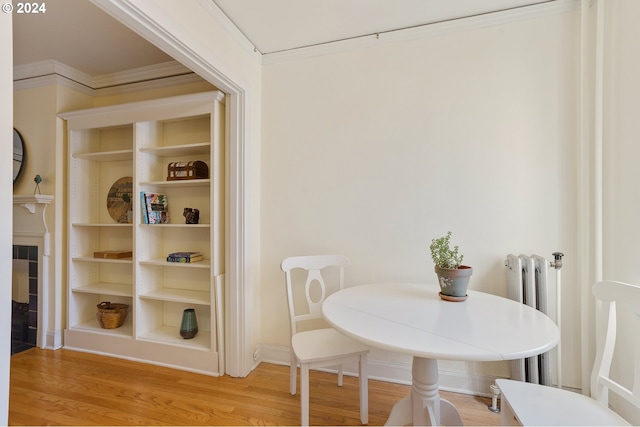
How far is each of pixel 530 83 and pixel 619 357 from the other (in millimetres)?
1613

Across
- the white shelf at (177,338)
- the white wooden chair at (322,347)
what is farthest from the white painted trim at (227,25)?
the white shelf at (177,338)

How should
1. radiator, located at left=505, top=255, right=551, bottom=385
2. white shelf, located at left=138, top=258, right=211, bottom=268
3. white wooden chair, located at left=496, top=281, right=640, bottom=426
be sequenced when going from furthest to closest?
white shelf, located at left=138, top=258, right=211, bottom=268
radiator, located at left=505, top=255, right=551, bottom=385
white wooden chair, located at left=496, top=281, right=640, bottom=426

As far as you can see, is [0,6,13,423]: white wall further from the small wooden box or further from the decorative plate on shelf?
the decorative plate on shelf

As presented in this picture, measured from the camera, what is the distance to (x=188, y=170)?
2.30m

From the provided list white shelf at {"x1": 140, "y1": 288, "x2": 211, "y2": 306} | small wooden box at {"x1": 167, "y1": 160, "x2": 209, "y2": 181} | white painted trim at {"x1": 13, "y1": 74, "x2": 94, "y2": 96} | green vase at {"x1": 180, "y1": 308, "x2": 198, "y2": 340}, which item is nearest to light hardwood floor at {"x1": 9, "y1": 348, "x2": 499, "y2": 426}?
green vase at {"x1": 180, "y1": 308, "x2": 198, "y2": 340}

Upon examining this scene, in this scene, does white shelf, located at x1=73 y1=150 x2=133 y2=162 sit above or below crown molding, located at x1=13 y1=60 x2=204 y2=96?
below

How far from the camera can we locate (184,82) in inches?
99.8

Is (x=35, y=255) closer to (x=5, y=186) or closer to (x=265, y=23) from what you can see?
(x=5, y=186)

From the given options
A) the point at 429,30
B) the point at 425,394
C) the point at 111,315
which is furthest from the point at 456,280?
the point at 111,315

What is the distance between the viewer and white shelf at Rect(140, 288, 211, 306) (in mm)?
2211

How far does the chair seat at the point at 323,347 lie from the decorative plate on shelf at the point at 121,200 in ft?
6.72

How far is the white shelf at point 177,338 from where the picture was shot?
Result: 2193 mm

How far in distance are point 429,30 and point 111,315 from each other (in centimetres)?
330

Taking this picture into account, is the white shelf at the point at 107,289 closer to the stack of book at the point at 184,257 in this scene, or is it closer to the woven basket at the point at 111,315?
the woven basket at the point at 111,315
